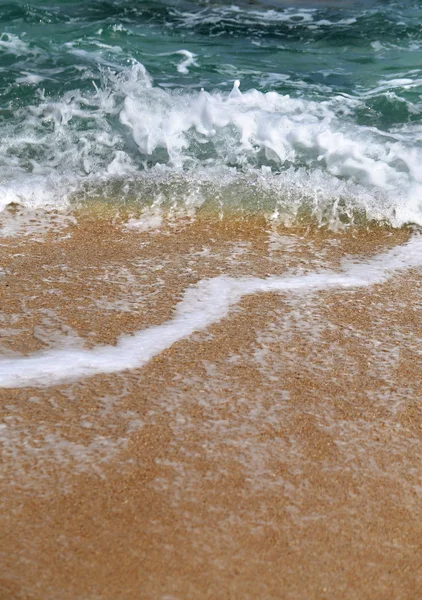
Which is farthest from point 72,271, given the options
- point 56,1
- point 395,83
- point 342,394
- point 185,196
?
point 56,1

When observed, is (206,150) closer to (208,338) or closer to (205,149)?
(205,149)

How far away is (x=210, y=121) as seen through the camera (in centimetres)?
450

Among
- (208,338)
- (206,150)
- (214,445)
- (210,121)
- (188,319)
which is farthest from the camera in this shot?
(210,121)

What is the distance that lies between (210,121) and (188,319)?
2.05m

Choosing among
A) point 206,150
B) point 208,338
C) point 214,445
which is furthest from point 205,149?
point 214,445

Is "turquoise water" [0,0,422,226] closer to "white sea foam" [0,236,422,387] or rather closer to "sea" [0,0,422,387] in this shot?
"sea" [0,0,422,387]

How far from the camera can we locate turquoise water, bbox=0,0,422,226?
154 inches

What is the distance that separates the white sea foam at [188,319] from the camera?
7.88ft

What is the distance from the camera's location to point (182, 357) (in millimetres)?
2514

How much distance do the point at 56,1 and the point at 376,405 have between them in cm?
666

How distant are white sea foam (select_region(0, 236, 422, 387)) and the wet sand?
5 cm

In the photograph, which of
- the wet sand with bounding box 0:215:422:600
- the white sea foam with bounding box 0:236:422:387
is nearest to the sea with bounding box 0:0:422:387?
the white sea foam with bounding box 0:236:422:387

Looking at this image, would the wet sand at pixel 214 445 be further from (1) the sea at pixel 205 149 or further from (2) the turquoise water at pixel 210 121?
(2) the turquoise water at pixel 210 121

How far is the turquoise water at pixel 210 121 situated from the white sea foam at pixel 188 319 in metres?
0.52
